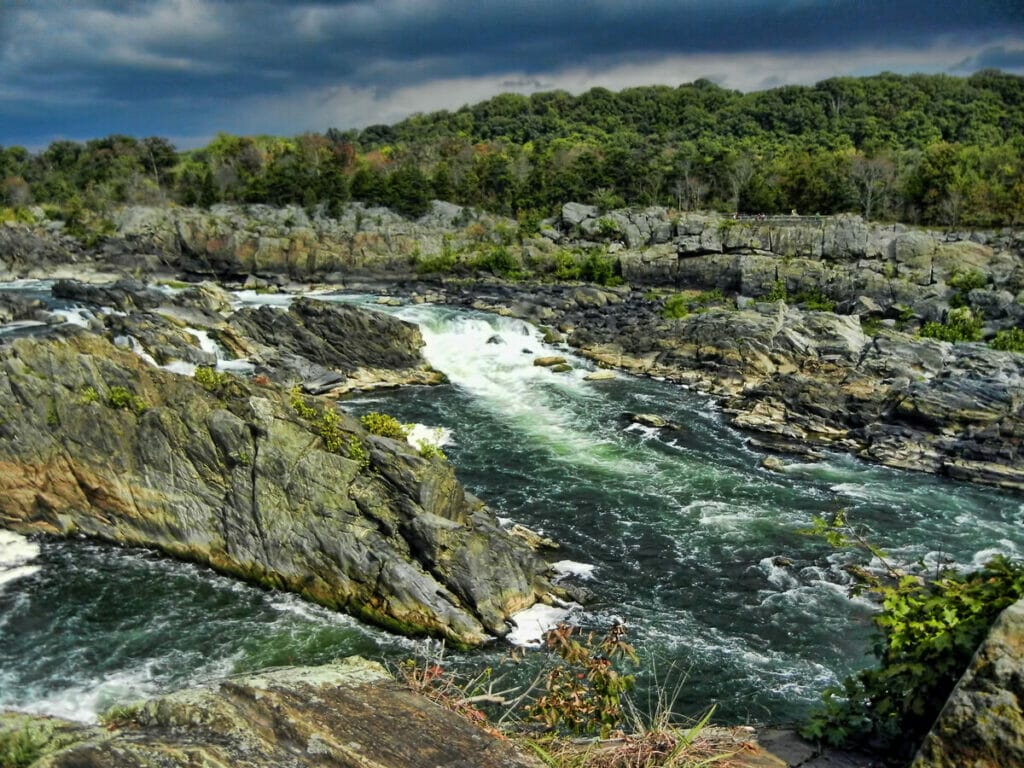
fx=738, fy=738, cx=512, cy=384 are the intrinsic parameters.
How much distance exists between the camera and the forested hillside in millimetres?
86438

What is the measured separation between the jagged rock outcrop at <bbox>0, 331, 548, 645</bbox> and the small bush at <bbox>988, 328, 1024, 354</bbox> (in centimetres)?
4256

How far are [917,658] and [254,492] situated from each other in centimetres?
2025

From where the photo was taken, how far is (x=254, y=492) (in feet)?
78.1

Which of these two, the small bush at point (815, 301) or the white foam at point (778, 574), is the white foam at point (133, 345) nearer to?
the white foam at point (778, 574)

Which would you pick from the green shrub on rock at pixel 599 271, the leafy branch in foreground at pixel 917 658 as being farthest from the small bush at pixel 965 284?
the leafy branch in foreground at pixel 917 658

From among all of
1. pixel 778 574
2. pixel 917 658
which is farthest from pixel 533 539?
pixel 917 658

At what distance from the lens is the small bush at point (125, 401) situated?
26.0 m

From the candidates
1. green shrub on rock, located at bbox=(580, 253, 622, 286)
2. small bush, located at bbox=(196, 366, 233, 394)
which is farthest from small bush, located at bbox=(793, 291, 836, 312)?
small bush, located at bbox=(196, 366, 233, 394)

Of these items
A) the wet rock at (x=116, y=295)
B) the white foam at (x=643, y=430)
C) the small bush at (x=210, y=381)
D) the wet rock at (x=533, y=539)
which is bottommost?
the wet rock at (x=533, y=539)

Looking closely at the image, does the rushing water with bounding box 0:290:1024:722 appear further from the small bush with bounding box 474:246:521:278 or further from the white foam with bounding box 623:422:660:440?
the small bush with bounding box 474:246:521:278

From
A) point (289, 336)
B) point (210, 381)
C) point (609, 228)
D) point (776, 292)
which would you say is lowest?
point (289, 336)

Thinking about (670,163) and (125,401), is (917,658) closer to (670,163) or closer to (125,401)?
(125,401)

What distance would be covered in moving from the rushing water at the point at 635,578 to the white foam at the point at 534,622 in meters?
0.68

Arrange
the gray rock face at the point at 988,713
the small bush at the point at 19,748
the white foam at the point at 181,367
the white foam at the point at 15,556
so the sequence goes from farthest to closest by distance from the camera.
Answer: the white foam at the point at 181,367
the white foam at the point at 15,556
the gray rock face at the point at 988,713
the small bush at the point at 19,748
